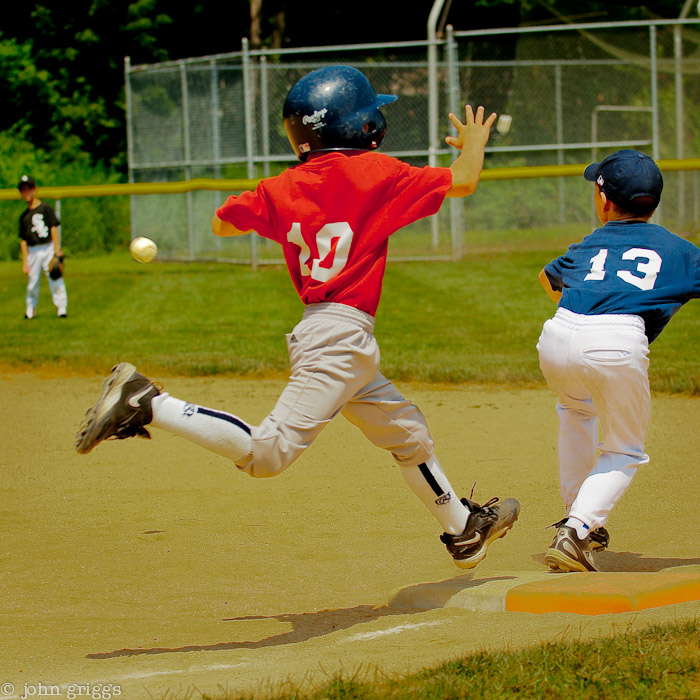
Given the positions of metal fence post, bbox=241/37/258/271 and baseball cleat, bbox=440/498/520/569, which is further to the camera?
metal fence post, bbox=241/37/258/271

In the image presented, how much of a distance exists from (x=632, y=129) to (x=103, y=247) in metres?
13.0


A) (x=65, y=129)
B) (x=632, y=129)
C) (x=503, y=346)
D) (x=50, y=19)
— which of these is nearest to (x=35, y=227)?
(x=503, y=346)

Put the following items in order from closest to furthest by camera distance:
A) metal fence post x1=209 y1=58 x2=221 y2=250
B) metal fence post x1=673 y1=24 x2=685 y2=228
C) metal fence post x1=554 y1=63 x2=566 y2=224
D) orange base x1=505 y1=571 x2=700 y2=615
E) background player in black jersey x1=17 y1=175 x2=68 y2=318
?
orange base x1=505 y1=571 x2=700 y2=615 → background player in black jersey x1=17 y1=175 x2=68 y2=318 → metal fence post x1=673 y1=24 x2=685 y2=228 → metal fence post x1=209 y1=58 x2=221 y2=250 → metal fence post x1=554 y1=63 x2=566 y2=224

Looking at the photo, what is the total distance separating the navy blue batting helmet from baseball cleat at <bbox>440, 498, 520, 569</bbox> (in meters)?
1.53

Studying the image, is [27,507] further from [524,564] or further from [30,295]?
[30,295]

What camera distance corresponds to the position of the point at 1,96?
99.8ft

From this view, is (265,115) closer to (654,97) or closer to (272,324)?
(272,324)

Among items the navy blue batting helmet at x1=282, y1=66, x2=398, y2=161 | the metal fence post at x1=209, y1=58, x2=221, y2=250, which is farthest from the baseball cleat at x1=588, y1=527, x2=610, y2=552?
the metal fence post at x1=209, y1=58, x2=221, y2=250

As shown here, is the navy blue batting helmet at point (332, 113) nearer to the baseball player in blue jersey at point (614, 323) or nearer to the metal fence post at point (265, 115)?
the baseball player in blue jersey at point (614, 323)

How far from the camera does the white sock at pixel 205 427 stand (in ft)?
11.5

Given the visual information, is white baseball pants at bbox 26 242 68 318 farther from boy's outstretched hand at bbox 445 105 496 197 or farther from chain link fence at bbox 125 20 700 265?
boy's outstretched hand at bbox 445 105 496 197

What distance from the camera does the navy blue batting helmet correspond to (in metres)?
3.79

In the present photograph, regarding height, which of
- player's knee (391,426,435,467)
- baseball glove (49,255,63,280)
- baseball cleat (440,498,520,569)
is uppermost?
baseball glove (49,255,63,280)

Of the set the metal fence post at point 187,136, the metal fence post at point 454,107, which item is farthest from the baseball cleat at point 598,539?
the metal fence post at point 187,136
